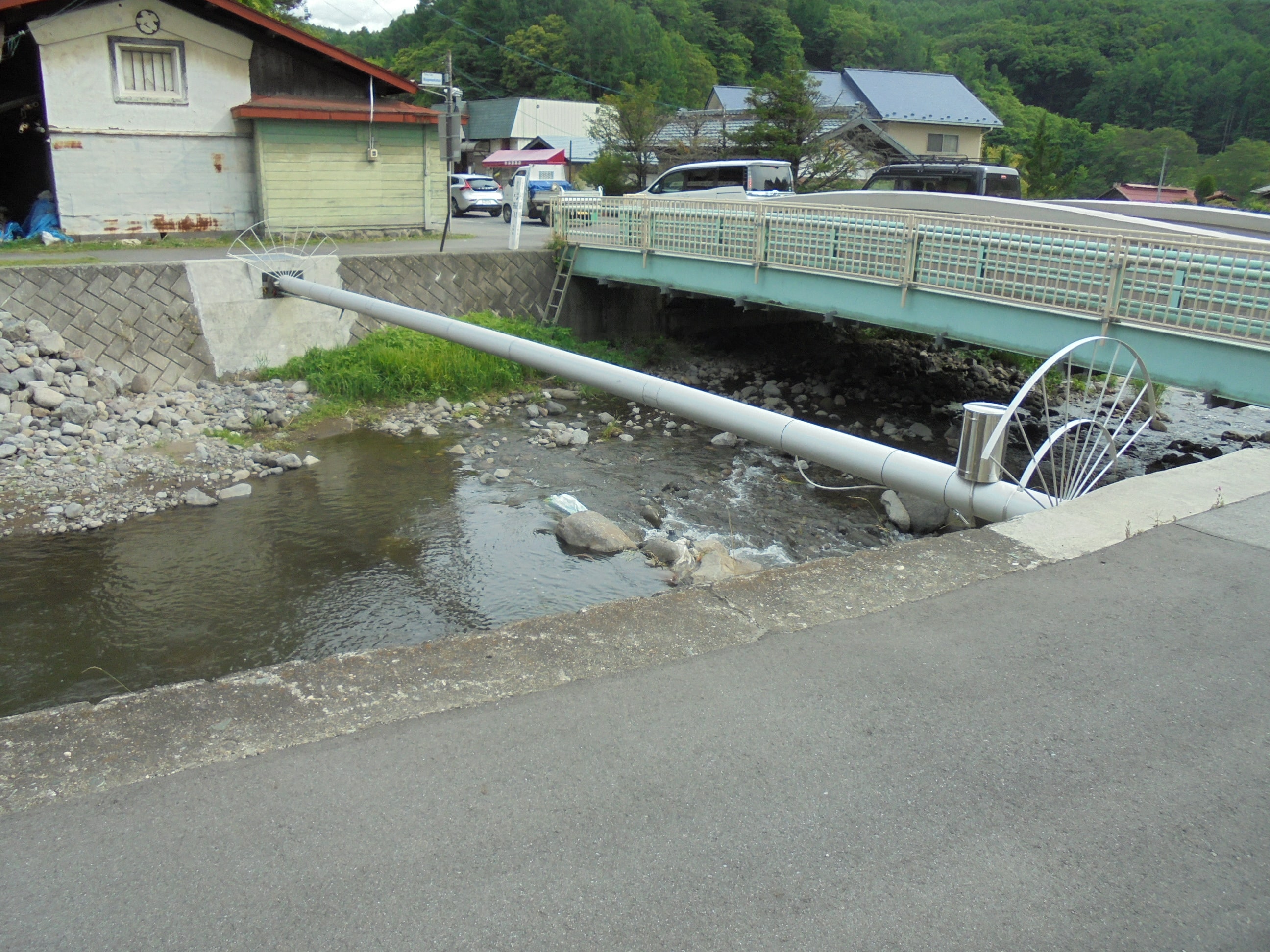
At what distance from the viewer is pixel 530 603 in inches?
312

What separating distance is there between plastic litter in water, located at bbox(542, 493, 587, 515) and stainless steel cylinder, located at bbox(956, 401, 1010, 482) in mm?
5322

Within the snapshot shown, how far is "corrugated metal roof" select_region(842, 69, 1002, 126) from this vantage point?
44.8 meters

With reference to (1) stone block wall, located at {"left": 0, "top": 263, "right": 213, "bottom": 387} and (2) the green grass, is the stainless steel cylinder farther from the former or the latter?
(1) stone block wall, located at {"left": 0, "top": 263, "right": 213, "bottom": 387}

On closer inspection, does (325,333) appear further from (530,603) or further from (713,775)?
(713,775)

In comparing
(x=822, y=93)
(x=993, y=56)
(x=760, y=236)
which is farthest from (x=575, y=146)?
(x=993, y=56)

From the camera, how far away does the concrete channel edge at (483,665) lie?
10.2 feet

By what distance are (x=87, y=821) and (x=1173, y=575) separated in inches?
180

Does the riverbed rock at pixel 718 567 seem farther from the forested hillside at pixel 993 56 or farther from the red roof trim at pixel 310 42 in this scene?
the forested hillside at pixel 993 56

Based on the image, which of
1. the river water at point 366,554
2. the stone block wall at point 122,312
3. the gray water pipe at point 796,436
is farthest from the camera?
the stone block wall at point 122,312

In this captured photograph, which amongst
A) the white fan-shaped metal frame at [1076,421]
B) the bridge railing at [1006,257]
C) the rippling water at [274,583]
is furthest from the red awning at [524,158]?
the rippling water at [274,583]

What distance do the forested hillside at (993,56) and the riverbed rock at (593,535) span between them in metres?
43.9

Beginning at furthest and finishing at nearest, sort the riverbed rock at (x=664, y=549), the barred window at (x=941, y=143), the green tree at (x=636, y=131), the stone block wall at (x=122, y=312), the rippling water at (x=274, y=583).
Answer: the barred window at (x=941, y=143) < the green tree at (x=636, y=131) < the stone block wall at (x=122, y=312) < the riverbed rock at (x=664, y=549) < the rippling water at (x=274, y=583)

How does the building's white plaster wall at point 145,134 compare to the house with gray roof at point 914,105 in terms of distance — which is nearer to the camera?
the building's white plaster wall at point 145,134

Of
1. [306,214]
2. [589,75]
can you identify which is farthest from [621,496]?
[589,75]
